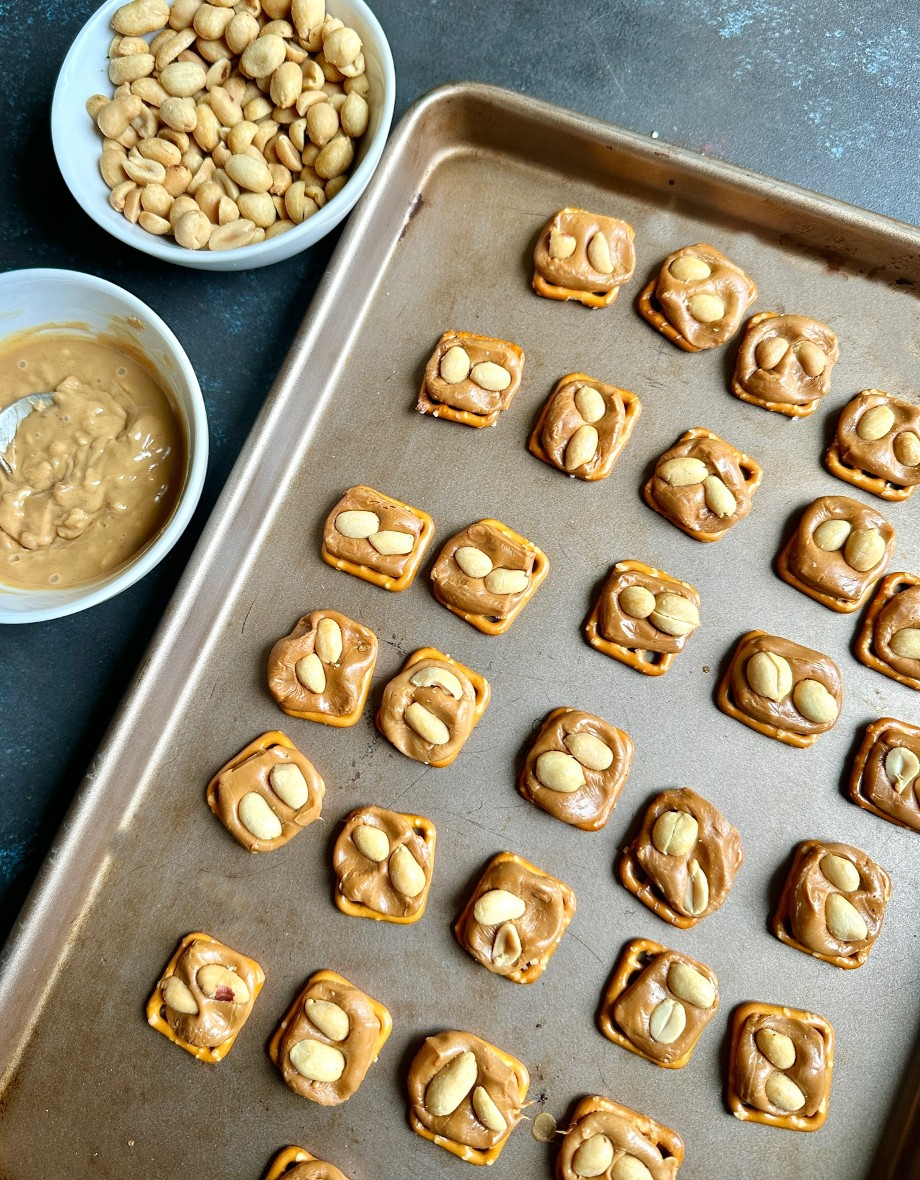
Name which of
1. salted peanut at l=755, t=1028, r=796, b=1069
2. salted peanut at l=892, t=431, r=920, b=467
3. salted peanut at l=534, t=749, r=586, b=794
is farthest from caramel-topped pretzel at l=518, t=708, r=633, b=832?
salted peanut at l=892, t=431, r=920, b=467

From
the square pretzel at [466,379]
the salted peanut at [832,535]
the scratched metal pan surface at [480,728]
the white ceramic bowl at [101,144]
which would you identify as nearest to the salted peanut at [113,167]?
the white ceramic bowl at [101,144]

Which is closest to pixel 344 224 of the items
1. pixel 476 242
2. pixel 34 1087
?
pixel 476 242

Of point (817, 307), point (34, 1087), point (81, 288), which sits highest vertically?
point (817, 307)

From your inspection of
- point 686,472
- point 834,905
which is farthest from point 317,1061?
point 686,472

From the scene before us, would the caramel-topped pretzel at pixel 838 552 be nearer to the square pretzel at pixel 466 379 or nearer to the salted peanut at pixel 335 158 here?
the square pretzel at pixel 466 379

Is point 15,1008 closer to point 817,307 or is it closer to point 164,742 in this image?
point 164,742
